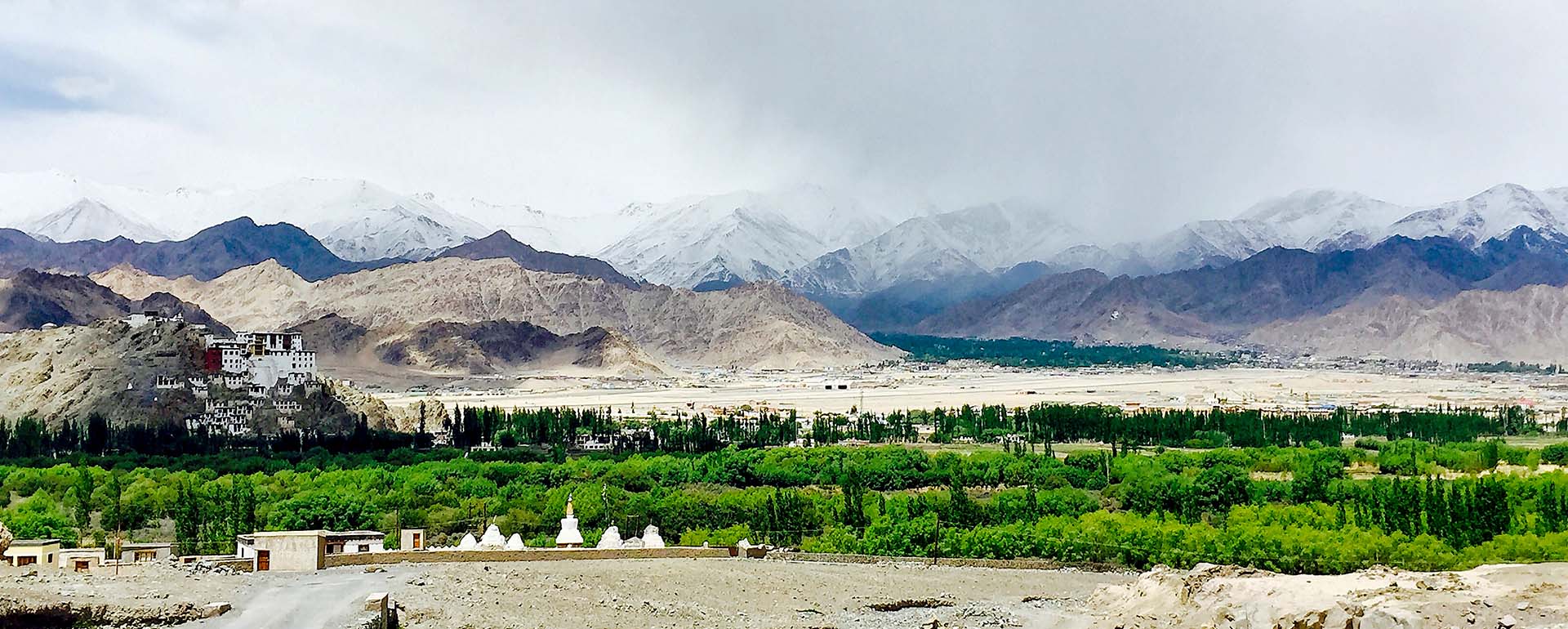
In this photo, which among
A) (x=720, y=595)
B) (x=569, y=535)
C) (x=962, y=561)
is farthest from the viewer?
(x=569, y=535)

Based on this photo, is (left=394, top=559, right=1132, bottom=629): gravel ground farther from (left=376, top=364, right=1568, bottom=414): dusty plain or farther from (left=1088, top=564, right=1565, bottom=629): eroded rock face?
(left=376, top=364, right=1568, bottom=414): dusty plain

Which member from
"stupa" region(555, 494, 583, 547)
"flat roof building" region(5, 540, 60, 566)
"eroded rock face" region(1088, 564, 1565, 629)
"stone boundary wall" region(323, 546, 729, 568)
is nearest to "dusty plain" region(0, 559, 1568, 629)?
"eroded rock face" region(1088, 564, 1565, 629)

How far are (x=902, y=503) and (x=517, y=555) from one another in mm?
26724

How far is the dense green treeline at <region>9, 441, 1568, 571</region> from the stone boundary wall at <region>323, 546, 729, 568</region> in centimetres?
826

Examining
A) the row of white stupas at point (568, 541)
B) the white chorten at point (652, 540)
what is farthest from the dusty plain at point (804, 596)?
the row of white stupas at point (568, 541)

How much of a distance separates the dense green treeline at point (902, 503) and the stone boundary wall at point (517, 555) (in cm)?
826

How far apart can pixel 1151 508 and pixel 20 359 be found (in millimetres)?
91004

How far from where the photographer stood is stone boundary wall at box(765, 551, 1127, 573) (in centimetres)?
4381

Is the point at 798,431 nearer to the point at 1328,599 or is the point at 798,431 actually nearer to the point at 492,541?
the point at 492,541

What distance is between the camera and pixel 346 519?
174 feet

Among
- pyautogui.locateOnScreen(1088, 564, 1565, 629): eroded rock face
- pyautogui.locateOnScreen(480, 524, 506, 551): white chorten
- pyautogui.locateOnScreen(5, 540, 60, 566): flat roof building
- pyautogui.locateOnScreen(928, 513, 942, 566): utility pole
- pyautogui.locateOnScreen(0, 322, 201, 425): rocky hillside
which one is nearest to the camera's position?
pyautogui.locateOnScreen(1088, 564, 1565, 629): eroded rock face

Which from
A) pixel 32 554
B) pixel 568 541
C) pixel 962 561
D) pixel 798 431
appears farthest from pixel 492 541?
pixel 798 431

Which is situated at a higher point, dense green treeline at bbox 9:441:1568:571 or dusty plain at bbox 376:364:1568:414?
dusty plain at bbox 376:364:1568:414

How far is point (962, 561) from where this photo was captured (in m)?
44.5
